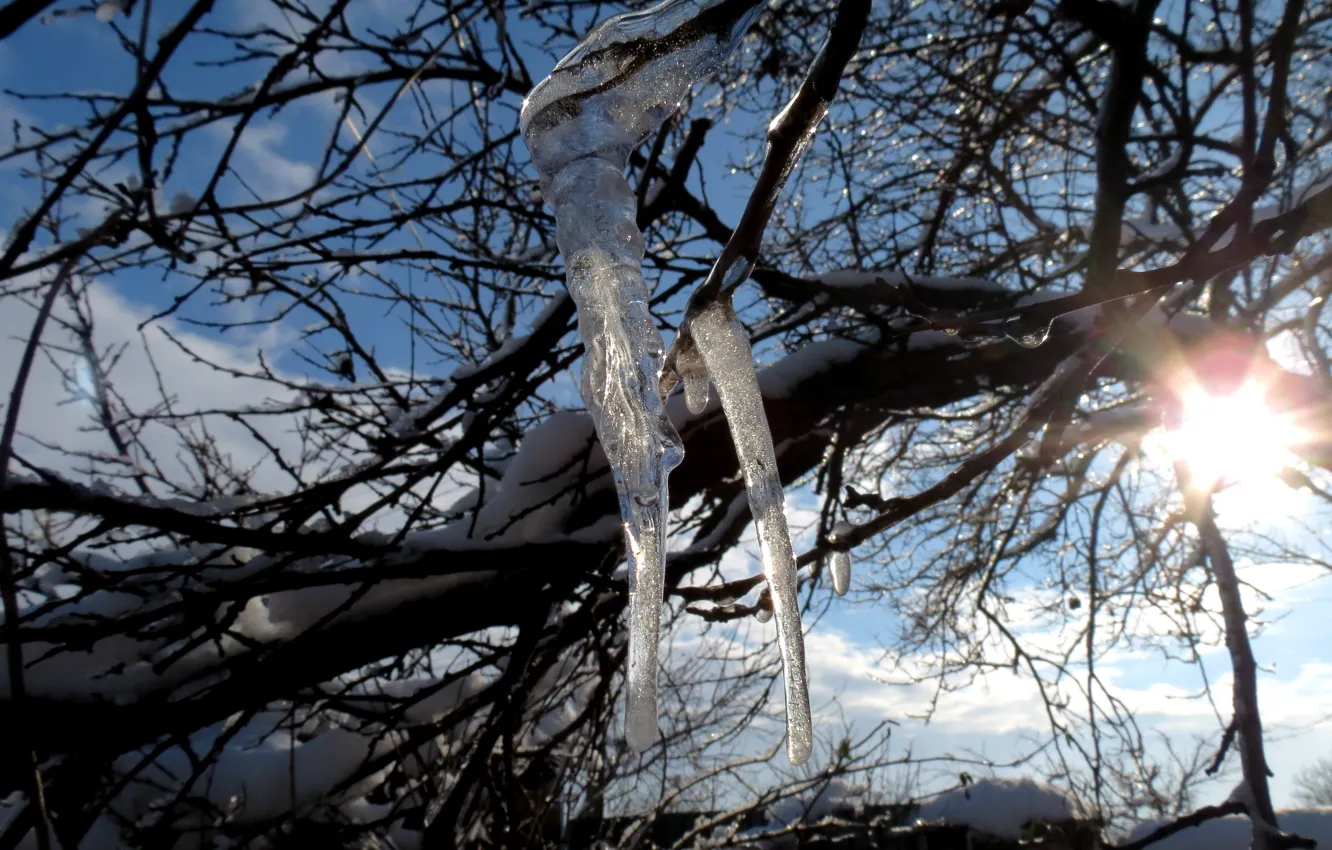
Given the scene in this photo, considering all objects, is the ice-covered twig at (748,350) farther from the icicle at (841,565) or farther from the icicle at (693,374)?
the icicle at (841,565)

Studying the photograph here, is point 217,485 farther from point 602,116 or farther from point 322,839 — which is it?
point 602,116

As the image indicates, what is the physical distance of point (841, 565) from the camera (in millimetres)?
1729

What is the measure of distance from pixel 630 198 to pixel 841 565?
3.94 ft

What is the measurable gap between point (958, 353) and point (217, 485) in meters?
5.82

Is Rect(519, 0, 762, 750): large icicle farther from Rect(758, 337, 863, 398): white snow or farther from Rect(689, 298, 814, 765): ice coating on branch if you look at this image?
Rect(758, 337, 863, 398): white snow

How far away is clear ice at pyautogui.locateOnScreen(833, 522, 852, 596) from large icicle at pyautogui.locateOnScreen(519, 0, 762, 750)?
0.95m

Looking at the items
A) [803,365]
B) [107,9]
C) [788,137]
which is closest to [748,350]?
[788,137]

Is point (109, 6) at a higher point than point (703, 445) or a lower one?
higher

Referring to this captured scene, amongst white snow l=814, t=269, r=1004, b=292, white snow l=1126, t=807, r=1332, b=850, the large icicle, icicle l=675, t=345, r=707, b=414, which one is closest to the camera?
the large icicle

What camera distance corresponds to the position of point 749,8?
0.73m

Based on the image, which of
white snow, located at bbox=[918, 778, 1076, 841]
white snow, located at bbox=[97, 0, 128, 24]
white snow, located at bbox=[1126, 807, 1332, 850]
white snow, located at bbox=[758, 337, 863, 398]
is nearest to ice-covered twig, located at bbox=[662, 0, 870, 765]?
white snow, located at bbox=[97, 0, 128, 24]

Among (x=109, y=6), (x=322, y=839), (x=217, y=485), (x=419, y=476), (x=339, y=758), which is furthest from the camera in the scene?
(x=217, y=485)

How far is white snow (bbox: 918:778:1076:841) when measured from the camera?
710 cm

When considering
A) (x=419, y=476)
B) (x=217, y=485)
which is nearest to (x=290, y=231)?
(x=419, y=476)
